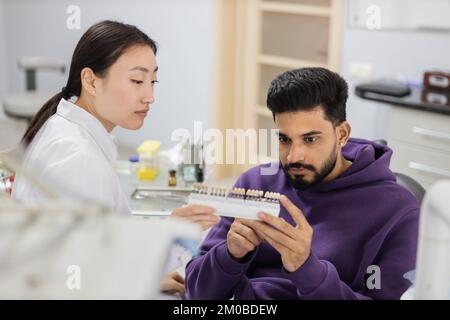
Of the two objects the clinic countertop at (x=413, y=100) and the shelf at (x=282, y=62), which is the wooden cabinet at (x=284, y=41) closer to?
the shelf at (x=282, y=62)

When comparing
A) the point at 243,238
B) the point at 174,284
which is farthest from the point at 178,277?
the point at 243,238

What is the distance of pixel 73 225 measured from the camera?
2.09 ft

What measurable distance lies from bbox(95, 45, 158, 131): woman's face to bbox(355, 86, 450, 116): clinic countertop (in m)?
2.04

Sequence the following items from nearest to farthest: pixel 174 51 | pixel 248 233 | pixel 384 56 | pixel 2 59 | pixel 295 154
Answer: pixel 248 233 → pixel 295 154 → pixel 384 56 → pixel 174 51 → pixel 2 59

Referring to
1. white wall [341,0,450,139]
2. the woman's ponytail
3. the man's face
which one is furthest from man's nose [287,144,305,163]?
white wall [341,0,450,139]

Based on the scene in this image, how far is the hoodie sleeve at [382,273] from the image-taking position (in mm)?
1127

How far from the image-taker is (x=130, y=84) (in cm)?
132

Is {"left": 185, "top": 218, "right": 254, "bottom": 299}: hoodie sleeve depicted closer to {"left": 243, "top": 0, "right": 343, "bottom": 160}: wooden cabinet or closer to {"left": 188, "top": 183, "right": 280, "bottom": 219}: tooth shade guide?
{"left": 188, "top": 183, "right": 280, "bottom": 219}: tooth shade guide

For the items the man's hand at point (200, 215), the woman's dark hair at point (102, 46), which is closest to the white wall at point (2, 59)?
the woman's dark hair at point (102, 46)

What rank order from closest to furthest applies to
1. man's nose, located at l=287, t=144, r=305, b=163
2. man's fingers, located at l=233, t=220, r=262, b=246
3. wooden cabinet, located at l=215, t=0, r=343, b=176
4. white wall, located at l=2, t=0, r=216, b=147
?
man's fingers, located at l=233, t=220, r=262, b=246
man's nose, located at l=287, t=144, r=305, b=163
wooden cabinet, located at l=215, t=0, r=343, b=176
white wall, located at l=2, t=0, r=216, b=147

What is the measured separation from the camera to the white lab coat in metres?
1.22

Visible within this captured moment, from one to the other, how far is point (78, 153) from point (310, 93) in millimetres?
501

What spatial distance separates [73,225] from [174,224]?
0.10 meters

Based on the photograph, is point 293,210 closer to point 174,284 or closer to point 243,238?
point 243,238
